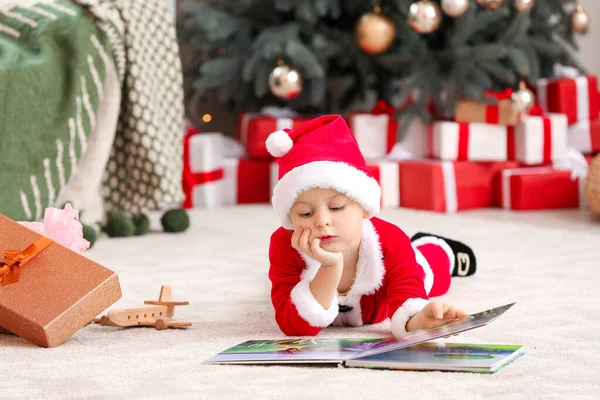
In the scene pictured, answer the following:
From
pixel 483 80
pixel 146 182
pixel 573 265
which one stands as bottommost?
pixel 573 265

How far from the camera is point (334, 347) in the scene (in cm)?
112

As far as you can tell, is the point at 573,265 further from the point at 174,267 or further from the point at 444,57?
the point at 444,57

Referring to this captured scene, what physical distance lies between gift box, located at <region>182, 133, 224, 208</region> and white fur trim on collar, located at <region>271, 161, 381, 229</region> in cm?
149

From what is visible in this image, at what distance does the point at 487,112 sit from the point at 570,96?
1.31ft

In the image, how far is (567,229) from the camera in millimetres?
2281

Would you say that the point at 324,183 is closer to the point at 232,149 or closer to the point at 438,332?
the point at 438,332

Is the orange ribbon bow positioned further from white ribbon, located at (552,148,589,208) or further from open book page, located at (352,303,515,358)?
white ribbon, located at (552,148,589,208)

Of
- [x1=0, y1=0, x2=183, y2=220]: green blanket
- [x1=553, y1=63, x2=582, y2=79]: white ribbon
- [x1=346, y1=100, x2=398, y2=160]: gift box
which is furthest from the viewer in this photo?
[x1=553, y1=63, x2=582, y2=79]: white ribbon

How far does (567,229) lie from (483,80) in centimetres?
55

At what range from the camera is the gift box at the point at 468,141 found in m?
2.67

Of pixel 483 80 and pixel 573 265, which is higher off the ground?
pixel 483 80

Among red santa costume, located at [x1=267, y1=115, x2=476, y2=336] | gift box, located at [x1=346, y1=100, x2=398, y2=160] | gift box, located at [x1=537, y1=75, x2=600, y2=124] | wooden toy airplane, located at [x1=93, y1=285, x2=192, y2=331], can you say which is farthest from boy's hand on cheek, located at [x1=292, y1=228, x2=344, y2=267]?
gift box, located at [x1=537, y1=75, x2=600, y2=124]

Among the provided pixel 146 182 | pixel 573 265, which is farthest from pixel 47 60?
pixel 573 265

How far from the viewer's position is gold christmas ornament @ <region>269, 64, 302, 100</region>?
261cm
